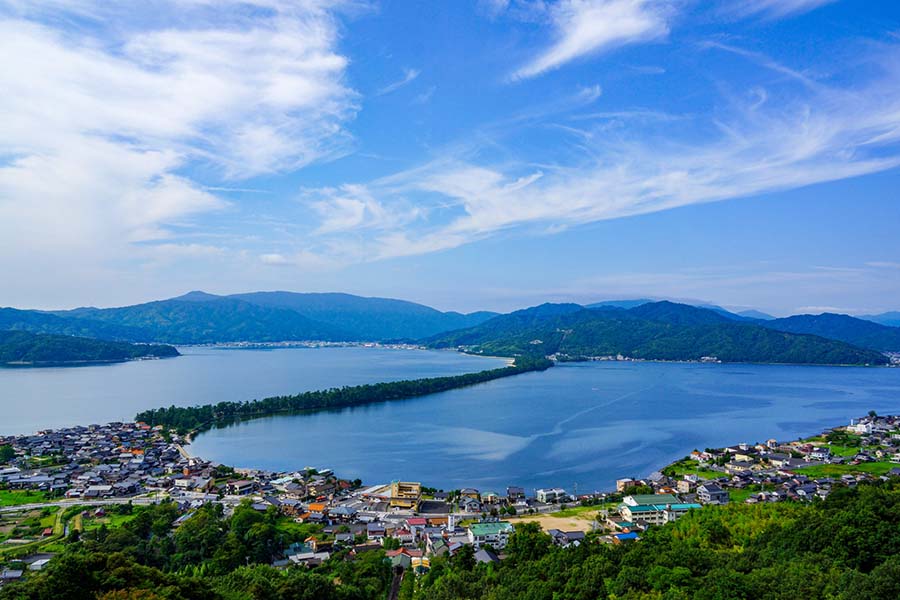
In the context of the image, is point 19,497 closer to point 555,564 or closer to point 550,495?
point 550,495

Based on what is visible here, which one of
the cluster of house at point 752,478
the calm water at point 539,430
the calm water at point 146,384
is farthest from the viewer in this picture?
the calm water at point 146,384

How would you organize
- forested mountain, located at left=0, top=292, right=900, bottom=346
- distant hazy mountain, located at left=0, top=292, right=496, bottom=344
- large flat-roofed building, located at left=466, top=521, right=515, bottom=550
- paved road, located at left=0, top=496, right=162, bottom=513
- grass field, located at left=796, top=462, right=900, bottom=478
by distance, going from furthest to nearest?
distant hazy mountain, located at left=0, top=292, right=496, bottom=344 < forested mountain, located at left=0, top=292, right=900, bottom=346 < grass field, located at left=796, top=462, right=900, bottom=478 < paved road, located at left=0, top=496, right=162, bottom=513 < large flat-roofed building, located at left=466, top=521, right=515, bottom=550

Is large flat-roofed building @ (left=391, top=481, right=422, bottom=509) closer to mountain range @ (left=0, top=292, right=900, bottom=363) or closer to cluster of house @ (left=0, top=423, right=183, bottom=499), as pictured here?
cluster of house @ (left=0, top=423, right=183, bottom=499)

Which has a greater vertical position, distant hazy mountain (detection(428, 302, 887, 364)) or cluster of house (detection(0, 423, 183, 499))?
distant hazy mountain (detection(428, 302, 887, 364))

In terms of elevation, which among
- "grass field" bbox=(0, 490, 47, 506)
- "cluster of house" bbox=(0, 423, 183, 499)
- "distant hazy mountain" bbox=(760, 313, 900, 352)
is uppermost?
"distant hazy mountain" bbox=(760, 313, 900, 352)

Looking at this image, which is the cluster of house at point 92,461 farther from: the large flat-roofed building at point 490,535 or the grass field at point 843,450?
the grass field at point 843,450

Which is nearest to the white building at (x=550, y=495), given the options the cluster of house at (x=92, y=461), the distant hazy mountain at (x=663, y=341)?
the cluster of house at (x=92, y=461)

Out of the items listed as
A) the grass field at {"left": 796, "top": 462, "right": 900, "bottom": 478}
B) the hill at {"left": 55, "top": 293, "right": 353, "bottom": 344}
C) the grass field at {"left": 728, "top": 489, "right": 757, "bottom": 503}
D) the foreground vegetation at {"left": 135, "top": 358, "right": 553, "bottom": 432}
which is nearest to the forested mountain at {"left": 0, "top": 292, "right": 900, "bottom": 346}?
the hill at {"left": 55, "top": 293, "right": 353, "bottom": 344}

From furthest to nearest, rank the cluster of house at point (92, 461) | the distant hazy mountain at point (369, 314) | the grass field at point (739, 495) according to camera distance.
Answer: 1. the distant hazy mountain at point (369, 314)
2. the cluster of house at point (92, 461)
3. the grass field at point (739, 495)
